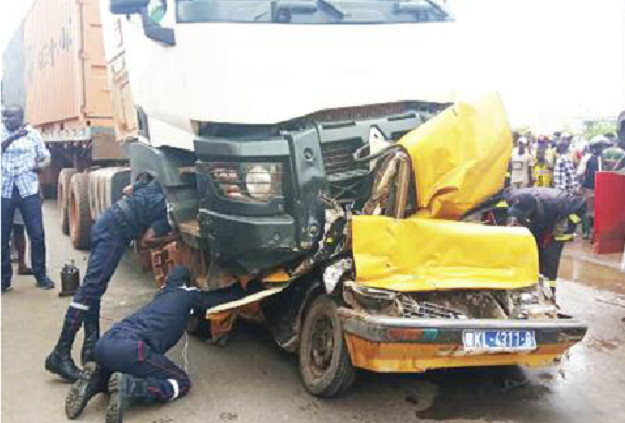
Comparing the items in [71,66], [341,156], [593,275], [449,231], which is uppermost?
[71,66]

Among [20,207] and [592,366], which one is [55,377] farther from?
[592,366]

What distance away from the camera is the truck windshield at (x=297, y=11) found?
4.26m

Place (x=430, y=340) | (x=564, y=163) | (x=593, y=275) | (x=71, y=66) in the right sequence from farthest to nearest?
(x=564, y=163), (x=71, y=66), (x=593, y=275), (x=430, y=340)

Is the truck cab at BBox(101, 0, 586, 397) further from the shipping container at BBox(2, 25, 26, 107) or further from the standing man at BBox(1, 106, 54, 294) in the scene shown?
the shipping container at BBox(2, 25, 26, 107)

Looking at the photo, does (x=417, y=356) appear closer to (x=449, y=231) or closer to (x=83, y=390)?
(x=449, y=231)

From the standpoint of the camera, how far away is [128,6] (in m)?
4.62

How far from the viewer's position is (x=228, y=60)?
161 inches

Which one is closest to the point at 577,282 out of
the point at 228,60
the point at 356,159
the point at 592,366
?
the point at 592,366

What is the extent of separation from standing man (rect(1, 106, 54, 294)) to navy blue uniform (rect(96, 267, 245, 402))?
2900mm

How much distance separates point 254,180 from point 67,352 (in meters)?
1.67

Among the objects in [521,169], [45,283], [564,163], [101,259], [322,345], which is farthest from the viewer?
[521,169]

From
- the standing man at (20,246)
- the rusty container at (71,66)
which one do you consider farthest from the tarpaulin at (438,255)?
the rusty container at (71,66)

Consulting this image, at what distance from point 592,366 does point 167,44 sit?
3598 mm

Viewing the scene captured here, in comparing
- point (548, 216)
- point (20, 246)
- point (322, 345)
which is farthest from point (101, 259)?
point (20, 246)
